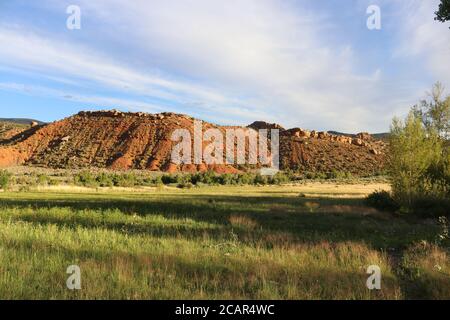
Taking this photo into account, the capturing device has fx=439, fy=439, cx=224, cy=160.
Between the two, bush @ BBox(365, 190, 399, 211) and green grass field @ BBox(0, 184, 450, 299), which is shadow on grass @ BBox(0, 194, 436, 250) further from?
bush @ BBox(365, 190, 399, 211)

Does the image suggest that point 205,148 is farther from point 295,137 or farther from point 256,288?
point 256,288

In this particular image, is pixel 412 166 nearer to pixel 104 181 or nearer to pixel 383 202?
pixel 383 202

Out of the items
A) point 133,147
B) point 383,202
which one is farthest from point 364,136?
point 383,202

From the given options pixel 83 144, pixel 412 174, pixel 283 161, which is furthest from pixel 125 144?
pixel 412 174

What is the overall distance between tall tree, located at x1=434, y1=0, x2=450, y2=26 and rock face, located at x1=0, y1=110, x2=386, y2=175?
91.0 meters

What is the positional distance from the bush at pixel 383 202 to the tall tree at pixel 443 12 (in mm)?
15850

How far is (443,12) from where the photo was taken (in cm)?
1789

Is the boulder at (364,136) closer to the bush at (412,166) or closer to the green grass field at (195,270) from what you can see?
the bush at (412,166)

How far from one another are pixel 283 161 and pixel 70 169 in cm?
5837

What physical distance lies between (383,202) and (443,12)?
17.8 meters

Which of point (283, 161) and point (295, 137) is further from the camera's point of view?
point (295, 137)

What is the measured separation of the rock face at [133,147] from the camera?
11238 cm

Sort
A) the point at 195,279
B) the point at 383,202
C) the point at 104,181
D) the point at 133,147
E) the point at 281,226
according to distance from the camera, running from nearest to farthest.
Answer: the point at 195,279 < the point at 281,226 < the point at 383,202 < the point at 104,181 < the point at 133,147
